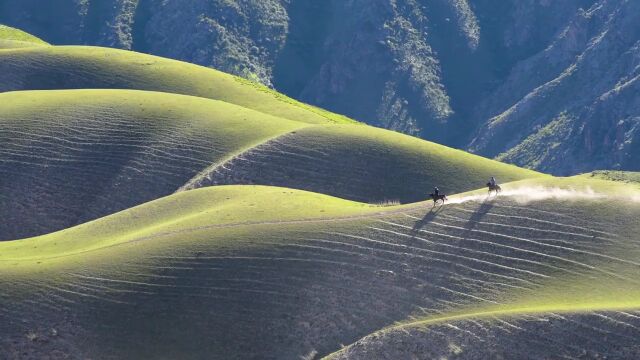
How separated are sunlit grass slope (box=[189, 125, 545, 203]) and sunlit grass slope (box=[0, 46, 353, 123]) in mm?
31492

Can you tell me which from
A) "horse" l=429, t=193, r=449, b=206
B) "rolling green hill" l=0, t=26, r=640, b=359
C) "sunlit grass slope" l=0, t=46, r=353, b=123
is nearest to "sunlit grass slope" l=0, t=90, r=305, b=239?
"rolling green hill" l=0, t=26, r=640, b=359

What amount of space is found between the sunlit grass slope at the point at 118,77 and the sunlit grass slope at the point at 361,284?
238 ft

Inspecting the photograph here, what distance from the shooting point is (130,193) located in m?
135

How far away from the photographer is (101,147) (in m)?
143

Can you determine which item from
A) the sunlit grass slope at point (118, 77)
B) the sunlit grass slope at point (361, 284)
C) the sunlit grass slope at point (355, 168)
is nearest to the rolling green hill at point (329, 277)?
the sunlit grass slope at point (361, 284)

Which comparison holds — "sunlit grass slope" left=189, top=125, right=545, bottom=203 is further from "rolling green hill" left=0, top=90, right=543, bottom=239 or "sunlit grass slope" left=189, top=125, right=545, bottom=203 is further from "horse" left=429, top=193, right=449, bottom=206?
"horse" left=429, top=193, right=449, bottom=206

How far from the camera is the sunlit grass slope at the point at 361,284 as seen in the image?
88.3 meters

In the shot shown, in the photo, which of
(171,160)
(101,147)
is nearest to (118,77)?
(101,147)

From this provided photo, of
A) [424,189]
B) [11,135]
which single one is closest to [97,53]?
[11,135]

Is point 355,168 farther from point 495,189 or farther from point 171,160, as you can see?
point 495,189

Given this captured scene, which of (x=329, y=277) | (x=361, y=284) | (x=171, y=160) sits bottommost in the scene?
(x=329, y=277)

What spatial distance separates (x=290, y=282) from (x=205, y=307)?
21.0 feet

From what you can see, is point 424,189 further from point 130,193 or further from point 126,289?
point 126,289

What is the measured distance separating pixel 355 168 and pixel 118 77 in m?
58.2
